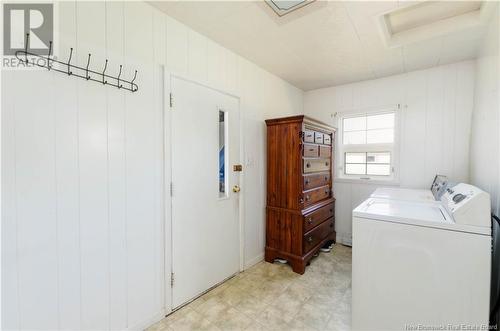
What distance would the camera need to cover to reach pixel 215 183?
2.26 meters

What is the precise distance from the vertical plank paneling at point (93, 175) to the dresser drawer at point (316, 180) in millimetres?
2000

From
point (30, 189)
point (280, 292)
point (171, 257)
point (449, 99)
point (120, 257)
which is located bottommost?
point (280, 292)

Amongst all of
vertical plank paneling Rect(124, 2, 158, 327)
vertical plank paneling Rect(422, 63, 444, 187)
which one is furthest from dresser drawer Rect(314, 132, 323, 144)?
vertical plank paneling Rect(124, 2, 158, 327)

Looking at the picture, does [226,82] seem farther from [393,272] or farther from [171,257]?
[393,272]

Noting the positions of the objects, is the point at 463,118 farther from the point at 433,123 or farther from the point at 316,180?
the point at 316,180

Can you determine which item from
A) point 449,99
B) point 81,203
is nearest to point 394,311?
point 81,203

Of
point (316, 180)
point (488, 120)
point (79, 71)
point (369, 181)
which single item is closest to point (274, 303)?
point (316, 180)

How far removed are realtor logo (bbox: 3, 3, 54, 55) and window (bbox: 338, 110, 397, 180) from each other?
11.0ft

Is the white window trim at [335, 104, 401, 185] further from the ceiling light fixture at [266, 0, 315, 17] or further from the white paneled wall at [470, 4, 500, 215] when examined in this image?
the ceiling light fixture at [266, 0, 315, 17]

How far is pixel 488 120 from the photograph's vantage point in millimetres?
1891

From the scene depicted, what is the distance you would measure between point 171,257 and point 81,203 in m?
0.81

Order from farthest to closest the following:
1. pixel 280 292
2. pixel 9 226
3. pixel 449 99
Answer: pixel 449 99 < pixel 280 292 < pixel 9 226

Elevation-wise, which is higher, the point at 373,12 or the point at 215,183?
the point at 373,12

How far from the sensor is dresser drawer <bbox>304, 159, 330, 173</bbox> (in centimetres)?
268
